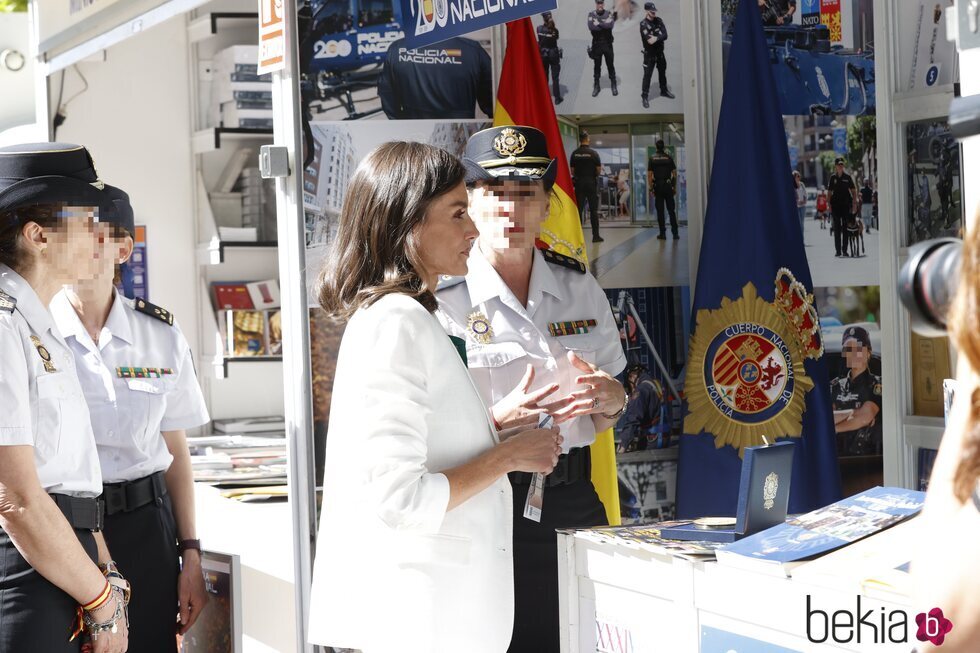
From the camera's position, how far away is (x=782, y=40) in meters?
3.49

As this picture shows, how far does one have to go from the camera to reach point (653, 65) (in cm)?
352

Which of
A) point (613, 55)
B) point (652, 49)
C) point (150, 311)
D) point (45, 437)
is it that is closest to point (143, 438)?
point (150, 311)

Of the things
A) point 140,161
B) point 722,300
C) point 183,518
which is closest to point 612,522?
point 722,300

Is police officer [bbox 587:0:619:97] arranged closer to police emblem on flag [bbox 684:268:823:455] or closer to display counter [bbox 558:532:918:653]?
police emblem on flag [bbox 684:268:823:455]

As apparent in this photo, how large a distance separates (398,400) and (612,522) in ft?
4.89

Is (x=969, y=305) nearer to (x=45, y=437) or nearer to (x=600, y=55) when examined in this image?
(x=45, y=437)

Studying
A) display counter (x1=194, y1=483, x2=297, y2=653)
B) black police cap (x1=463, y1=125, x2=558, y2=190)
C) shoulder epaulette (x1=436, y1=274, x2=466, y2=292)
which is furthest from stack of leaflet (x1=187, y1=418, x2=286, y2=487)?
black police cap (x1=463, y1=125, x2=558, y2=190)

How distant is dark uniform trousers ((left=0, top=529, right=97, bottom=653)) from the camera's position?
1.96 metres

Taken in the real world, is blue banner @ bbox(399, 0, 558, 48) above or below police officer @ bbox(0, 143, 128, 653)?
above

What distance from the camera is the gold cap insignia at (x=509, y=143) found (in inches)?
106

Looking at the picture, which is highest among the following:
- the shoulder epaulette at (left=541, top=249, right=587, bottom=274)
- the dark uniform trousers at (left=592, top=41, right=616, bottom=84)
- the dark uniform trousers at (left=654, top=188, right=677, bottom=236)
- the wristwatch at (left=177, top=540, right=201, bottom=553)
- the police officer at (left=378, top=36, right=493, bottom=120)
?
the dark uniform trousers at (left=592, top=41, right=616, bottom=84)

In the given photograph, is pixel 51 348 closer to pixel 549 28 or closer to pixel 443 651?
pixel 443 651

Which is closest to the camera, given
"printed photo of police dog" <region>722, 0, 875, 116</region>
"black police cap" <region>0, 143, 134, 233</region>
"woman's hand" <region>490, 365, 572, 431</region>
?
"woman's hand" <region>490, 365, 572, 431</region>

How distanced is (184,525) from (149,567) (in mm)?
183
